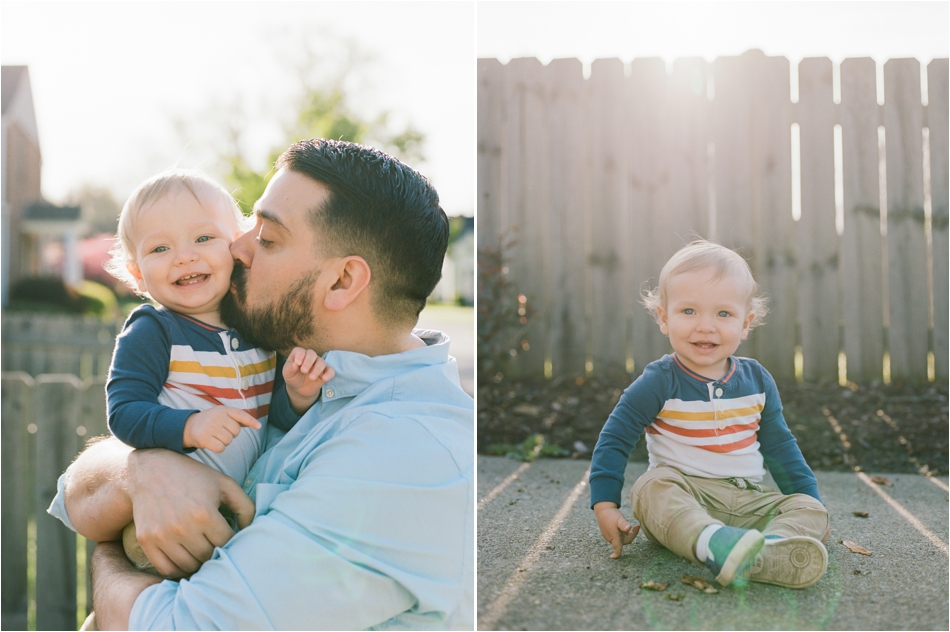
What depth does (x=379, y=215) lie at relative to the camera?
1.89 metres

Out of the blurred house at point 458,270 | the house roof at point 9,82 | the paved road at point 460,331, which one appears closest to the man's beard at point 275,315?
the paved road at point 460,331

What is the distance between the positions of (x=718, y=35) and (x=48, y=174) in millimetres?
21966

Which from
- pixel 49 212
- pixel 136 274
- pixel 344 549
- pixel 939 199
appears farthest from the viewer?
pixel 49 212

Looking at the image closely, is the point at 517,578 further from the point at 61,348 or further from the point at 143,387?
the point at 61,348

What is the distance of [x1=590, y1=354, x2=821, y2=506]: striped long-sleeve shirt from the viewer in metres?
2.29

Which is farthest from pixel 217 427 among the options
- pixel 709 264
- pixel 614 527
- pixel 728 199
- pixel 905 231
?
pixel 905 231

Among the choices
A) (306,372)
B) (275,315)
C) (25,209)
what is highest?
(25,209)

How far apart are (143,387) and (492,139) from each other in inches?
128

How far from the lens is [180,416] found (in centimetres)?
170

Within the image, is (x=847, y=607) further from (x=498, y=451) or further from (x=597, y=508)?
(x=498, y=451)

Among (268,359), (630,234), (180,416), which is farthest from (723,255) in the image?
(630,234)

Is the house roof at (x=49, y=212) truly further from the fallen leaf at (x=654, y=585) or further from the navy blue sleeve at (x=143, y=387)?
the fallen leaf at (x=654, y=585)

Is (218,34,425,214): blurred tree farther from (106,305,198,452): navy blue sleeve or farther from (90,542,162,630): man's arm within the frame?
(90,542,162,630): man's arm

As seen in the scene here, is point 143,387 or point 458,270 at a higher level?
point 458,270
